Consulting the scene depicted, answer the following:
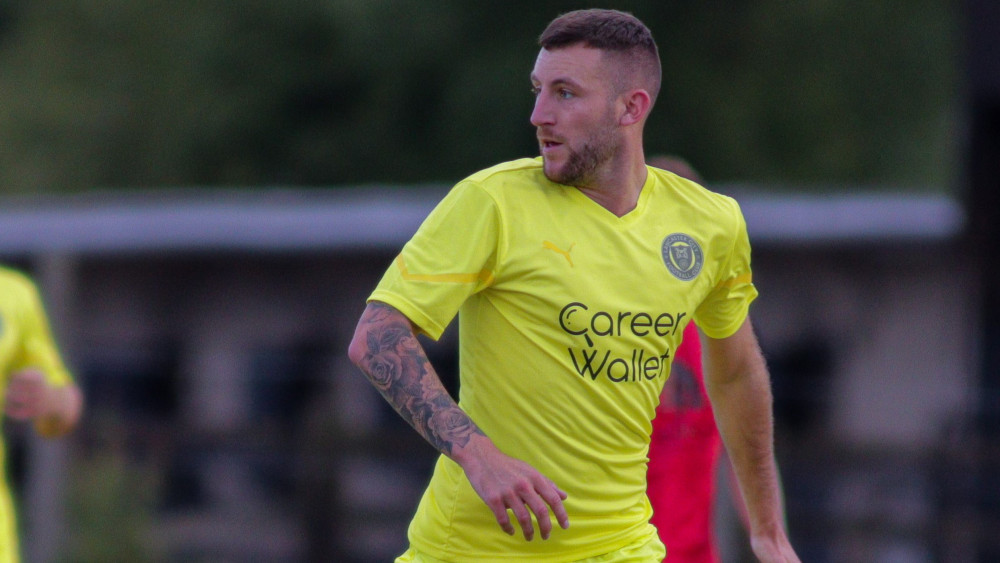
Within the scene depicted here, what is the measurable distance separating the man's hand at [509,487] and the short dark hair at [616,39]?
993 mm

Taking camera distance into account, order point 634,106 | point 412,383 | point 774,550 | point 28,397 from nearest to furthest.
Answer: point 412,383
point 634,106
point 774,550
point 28,397

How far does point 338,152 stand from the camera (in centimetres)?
1984

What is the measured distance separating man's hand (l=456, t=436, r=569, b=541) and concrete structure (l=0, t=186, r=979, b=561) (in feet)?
21.5

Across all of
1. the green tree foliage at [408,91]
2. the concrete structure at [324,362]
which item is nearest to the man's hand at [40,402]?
the concrete structure at [324,362]

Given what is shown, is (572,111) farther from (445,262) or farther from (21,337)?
(21,337)

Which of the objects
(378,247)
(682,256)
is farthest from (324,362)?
(682,256)

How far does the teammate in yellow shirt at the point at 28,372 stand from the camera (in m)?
5.27

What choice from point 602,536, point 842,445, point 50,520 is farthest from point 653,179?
point 50,520

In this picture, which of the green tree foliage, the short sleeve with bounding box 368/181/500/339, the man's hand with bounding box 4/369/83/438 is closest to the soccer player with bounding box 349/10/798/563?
the short sleeve with bounding box 368/181/500/339

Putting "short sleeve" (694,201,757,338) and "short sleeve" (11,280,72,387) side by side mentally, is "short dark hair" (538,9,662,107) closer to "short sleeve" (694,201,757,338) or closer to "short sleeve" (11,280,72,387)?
"short sleeve" (694,201,757,338)

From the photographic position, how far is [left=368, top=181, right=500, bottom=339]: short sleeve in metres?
3.32

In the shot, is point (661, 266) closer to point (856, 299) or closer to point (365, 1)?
point (856, 299)

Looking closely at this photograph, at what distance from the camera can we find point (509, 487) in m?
3.11

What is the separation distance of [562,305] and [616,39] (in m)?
0.67
